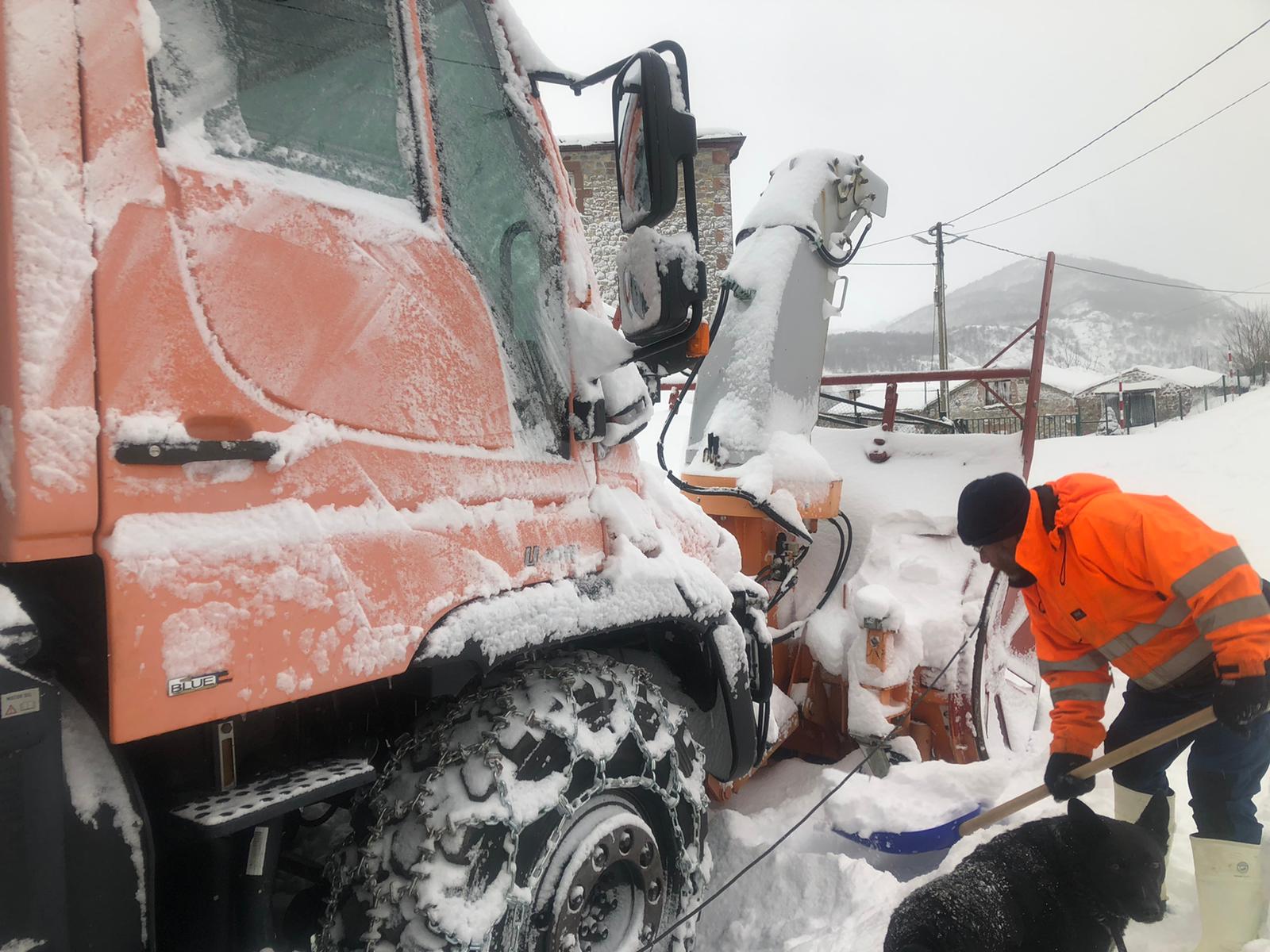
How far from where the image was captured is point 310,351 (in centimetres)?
130

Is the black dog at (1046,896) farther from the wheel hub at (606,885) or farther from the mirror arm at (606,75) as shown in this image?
the mirror arm at (606,75)

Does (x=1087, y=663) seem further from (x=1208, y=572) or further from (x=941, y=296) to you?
(x=941, y=296)

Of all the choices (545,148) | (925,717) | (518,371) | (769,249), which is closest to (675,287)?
(518,371)

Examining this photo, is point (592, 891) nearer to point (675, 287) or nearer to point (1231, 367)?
point (675, 287)

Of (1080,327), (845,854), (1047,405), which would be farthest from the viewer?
(1080,327)

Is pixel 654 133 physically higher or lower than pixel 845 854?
higher

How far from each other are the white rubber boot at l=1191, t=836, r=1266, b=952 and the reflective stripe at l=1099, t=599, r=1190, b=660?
0.64 m

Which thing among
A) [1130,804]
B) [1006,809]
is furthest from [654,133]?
[1130,804]

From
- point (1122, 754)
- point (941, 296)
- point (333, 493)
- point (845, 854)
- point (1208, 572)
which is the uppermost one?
point (941, 296)

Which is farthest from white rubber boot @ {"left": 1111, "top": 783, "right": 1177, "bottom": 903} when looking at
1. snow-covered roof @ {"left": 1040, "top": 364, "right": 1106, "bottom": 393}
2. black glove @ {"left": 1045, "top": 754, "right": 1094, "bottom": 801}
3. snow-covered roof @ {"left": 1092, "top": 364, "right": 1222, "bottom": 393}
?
snow-covered roof @ {"left": 1040, "top": 364, "right": 1106, "bottom": 393}

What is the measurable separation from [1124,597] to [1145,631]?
161 mm

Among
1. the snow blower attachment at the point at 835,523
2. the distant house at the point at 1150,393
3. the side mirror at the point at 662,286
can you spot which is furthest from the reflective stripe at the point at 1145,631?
the distant house at the point at 1150,393

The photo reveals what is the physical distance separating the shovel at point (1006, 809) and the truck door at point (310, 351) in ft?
6.23

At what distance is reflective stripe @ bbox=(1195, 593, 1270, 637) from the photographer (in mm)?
2180
